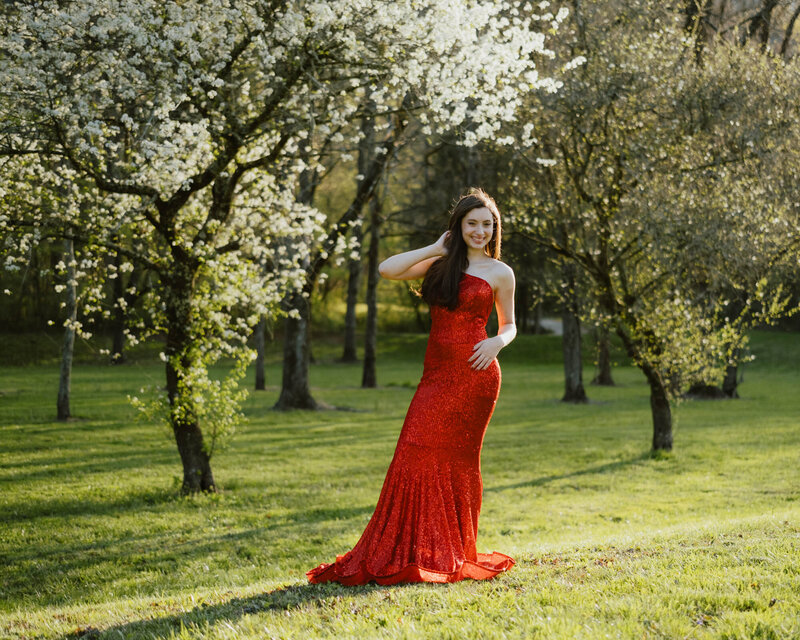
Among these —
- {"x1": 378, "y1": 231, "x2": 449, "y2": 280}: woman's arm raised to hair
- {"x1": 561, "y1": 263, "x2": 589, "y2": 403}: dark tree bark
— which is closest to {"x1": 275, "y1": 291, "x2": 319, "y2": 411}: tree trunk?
{"x1": 561, "y1": 263, "x2": 589, "y2": 403}: dark tree bark

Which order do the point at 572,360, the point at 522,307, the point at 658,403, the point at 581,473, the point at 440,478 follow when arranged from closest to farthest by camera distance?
the point at 440,478 < the point at 581,473 < the point at 658,403 < the point at 572,360 < the point at 522,307

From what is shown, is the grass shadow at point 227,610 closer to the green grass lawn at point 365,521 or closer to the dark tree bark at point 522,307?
the green grass lawn at point 365,521

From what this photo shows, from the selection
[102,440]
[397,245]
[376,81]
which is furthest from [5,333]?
[376,81]

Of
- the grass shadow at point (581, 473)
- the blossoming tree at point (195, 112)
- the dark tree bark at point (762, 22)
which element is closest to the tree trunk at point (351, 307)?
the dark tree bark at point (762, 22)

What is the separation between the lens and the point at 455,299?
5668 mm

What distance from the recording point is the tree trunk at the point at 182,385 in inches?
408

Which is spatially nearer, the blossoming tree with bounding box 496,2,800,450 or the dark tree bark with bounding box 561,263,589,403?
the blossoming tree with bounding box 496,2,800,450

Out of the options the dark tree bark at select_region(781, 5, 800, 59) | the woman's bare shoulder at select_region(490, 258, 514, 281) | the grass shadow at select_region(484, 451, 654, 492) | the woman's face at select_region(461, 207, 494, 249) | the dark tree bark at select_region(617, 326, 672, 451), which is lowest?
the grass shadow at select_region(484, 451, 654, 492)

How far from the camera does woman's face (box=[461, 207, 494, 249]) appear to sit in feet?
18.9

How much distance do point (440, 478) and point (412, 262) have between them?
165 cm

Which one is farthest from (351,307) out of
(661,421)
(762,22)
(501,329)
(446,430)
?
(446,430)

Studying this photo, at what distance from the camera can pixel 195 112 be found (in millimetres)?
10195

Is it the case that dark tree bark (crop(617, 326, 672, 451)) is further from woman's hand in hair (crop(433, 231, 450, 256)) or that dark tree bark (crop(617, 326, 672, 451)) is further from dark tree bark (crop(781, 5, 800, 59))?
dark tree bark (crop(781, 5, 800, 59))

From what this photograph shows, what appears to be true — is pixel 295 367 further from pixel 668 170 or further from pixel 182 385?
pixel 668 170
